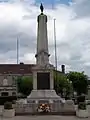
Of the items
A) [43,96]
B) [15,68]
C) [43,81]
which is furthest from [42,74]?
[15,68]

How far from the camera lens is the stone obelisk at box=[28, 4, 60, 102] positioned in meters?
36.8

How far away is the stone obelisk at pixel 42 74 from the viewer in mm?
36781

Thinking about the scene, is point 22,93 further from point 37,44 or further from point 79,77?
point 37,44

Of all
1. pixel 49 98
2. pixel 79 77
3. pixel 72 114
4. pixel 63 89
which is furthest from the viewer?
pixel 79 77

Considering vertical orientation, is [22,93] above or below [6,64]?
below

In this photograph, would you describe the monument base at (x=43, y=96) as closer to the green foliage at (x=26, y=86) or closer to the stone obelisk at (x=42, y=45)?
the stone obelisk at (x=42, y=45)

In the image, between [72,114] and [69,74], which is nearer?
[72,114]

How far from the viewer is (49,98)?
3656cm

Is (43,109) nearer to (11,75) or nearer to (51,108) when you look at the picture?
(51,108)

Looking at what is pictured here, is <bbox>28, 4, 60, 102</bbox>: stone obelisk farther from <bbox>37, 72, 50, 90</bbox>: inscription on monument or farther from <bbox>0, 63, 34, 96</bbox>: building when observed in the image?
<bbox>0, 63, 34, 96</bbox>: building

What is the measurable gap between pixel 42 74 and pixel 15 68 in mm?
62205

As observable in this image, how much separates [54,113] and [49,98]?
7381 mm

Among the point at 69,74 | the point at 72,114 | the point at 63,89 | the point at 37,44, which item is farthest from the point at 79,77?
the point at 72,114

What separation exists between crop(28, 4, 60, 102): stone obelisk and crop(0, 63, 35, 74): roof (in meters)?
57.8
